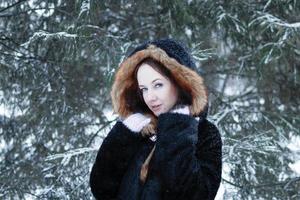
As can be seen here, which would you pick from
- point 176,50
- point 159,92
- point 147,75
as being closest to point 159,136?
point 159,92

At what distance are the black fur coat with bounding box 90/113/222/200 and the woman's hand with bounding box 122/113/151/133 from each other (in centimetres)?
3

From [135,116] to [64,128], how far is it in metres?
4.25

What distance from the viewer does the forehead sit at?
2.98 metres

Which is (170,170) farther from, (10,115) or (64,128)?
(10,115)

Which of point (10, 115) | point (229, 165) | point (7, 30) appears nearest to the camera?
point (229, 165)

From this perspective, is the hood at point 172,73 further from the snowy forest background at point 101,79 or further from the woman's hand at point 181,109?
the snowy forest background at point 101,79

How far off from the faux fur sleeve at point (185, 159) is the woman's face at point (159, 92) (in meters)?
0.12

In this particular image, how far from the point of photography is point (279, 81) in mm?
7645

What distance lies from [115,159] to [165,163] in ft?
1.14

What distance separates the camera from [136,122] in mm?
3033

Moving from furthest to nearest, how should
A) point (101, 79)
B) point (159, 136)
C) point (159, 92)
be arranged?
point (101, 79), point (159, 92), point (159, 136)

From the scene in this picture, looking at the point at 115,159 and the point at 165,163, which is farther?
the point at 115,159

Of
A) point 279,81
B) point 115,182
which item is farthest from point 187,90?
point 279,81

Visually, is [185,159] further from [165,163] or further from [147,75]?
[147,75]
